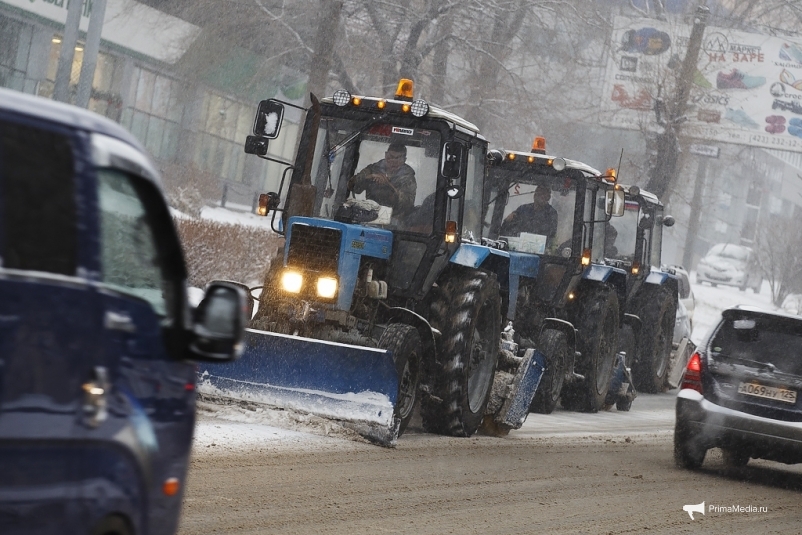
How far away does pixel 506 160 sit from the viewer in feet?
48.8

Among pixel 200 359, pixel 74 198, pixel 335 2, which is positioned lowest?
pixel 200 359

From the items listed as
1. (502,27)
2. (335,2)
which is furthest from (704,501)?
(502,27)

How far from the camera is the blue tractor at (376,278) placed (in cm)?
983

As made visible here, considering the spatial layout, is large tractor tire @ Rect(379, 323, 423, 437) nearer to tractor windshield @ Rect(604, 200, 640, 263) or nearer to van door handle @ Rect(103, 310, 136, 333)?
van door handle @ Rect(103, 310, 136, 333)

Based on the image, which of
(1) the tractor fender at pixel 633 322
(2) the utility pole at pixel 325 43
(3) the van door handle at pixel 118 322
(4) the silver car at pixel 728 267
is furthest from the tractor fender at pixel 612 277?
(4) the silver car at pixel 728 267

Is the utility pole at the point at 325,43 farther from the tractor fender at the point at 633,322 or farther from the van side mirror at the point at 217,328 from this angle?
the van side mirror at the point at 217,328

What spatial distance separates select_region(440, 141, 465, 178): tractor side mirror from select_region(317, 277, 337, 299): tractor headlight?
1254 mm

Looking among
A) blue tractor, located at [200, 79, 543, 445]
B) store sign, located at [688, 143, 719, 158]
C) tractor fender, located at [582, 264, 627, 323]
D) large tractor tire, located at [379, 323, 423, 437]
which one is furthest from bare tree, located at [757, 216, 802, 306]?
large tractor tire, located at [379, 323, 423, 437]

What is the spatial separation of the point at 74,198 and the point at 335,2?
2030 cm

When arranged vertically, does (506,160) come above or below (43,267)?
above

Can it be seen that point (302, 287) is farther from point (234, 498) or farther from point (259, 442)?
point (234, 498)

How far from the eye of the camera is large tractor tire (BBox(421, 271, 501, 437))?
10922 millimetres

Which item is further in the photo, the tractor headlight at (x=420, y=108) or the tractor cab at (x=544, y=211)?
the tractor cab at (x=544, y=211)

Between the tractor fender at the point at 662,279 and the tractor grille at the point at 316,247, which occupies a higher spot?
the tractor fender at the point at 662,279
